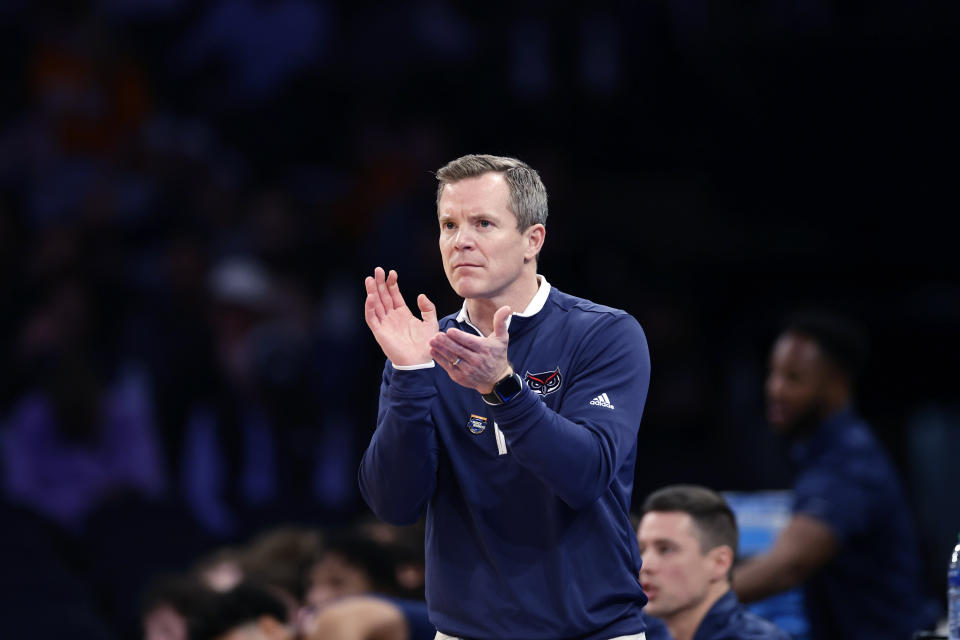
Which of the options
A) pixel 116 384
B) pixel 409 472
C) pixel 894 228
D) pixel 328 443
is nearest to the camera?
pixel 409 472

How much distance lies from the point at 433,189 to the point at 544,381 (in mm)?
6732

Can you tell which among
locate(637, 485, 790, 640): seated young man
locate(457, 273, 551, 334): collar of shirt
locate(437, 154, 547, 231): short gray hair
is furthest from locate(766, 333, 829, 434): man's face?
locate(437, 154, 547, 231): short gray hair

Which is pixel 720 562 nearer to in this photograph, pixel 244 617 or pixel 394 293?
pixel 244 617

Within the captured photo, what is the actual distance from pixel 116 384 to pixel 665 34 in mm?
5427

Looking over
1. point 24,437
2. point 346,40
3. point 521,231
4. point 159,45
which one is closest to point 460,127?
point 346,40

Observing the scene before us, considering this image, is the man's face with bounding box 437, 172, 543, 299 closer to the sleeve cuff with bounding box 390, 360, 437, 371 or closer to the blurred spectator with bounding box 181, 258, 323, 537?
the sleeve cuff with bounding box 390, 360, 437, 371

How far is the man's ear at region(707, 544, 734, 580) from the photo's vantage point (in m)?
4.25

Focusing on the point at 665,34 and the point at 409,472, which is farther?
the point at 665,34

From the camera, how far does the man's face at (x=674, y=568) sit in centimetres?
421

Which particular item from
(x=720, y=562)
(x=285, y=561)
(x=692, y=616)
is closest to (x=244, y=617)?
(x=285, y=561)

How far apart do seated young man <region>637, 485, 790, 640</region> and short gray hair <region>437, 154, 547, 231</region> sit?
5.79 ft

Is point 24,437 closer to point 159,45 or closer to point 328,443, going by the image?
point 328,443

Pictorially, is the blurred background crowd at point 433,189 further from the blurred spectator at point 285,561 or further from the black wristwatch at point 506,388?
the black wristwatch at point 506,388

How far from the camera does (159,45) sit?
1002cm
